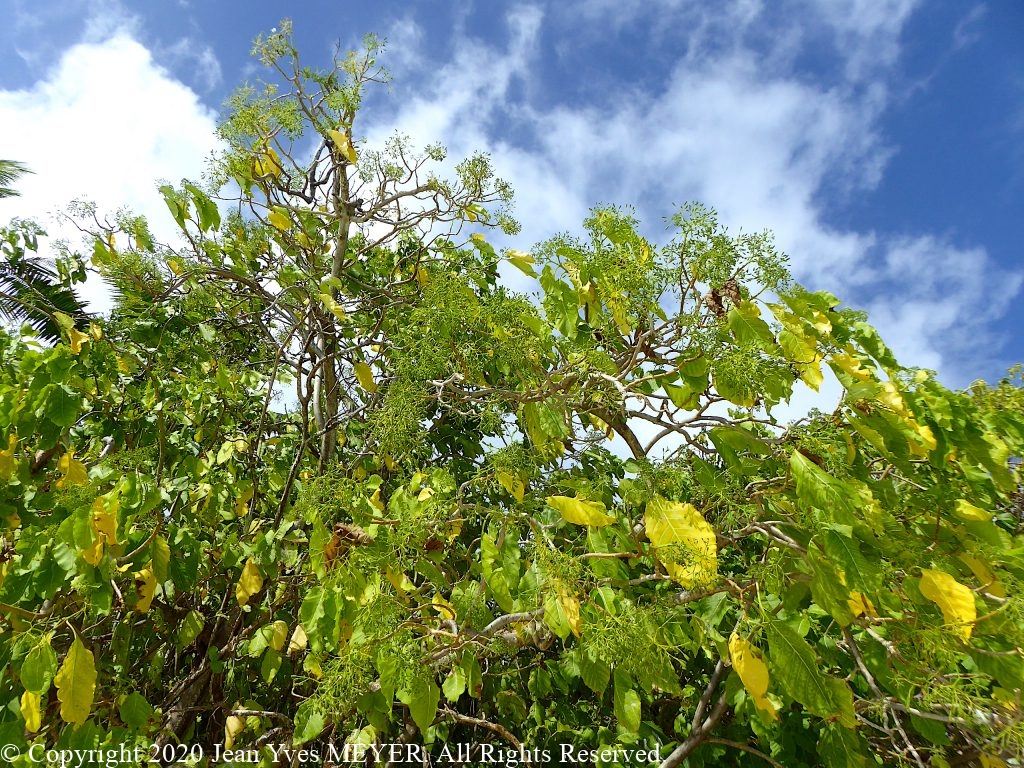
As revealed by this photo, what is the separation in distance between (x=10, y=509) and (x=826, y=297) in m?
2.11

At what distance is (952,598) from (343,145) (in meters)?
2.28

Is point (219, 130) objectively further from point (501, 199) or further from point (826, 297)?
point (826, 297)

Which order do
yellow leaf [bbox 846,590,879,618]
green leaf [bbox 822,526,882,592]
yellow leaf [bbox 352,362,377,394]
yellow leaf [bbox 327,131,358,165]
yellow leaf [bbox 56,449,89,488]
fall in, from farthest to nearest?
yellow leaf [bbox 327,131,358,165] < yellow leaf [bbox 352,362,377,394] < yellow leaf [bbox 56,449,89,488] < yellow leaf [bbox 846,590,879,618] < green leaf [bbox 822,526,882,592]

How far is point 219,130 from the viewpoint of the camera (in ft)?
8.41

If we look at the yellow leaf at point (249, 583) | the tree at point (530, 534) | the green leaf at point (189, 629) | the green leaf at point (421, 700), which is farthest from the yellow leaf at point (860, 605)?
the green leaf at point (189, 629)

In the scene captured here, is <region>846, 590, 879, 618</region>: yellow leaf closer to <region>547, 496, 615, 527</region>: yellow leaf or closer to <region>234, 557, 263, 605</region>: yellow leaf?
<region>547, 496, 615, 527</region>: yellow leaf

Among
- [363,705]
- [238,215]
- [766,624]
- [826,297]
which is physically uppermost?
[238,215]

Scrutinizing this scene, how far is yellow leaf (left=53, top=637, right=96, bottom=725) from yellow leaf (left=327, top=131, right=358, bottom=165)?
70.8 inches

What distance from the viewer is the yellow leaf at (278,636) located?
5.65ft

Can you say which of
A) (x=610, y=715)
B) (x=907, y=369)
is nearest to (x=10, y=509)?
(x=610, y=715)

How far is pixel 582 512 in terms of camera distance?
1206 millimetres

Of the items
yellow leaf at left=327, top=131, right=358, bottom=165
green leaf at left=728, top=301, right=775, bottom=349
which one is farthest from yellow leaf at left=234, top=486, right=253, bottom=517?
green leaf at left=728, top=301, right=775, bottom=349

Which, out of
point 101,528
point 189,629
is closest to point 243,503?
point 189,629

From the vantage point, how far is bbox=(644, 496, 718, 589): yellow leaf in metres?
1.13
